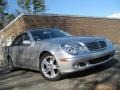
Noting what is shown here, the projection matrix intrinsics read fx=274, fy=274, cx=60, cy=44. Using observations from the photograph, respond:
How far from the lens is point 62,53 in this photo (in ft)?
23.0

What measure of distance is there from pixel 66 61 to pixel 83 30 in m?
21.8

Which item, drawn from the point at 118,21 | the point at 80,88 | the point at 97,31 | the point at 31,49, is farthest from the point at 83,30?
the point at 80,88

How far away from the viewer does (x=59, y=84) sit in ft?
22.7

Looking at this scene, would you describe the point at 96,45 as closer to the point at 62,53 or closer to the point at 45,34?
the point at 62,53

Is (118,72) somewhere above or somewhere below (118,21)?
below

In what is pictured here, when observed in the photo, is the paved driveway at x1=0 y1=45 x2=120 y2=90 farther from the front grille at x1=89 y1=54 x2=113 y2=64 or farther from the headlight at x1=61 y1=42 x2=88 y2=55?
the headlight at x1=61 y1=42 x2=88 y2=55

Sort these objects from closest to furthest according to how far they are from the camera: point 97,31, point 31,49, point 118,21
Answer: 1. point 31,49
2. point 97,31
3. point 118,21

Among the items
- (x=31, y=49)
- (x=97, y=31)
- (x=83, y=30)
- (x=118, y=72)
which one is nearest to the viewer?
(x=118, y=72)

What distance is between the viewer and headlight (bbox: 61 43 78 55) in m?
6.95

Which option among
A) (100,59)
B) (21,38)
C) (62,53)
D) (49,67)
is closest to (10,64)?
(21,38)

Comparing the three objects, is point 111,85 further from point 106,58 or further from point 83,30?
point 83,30

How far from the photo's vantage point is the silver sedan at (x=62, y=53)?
695 centimetres

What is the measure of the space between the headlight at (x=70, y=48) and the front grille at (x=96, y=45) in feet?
1.27

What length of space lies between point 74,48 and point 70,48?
10 centimetres
